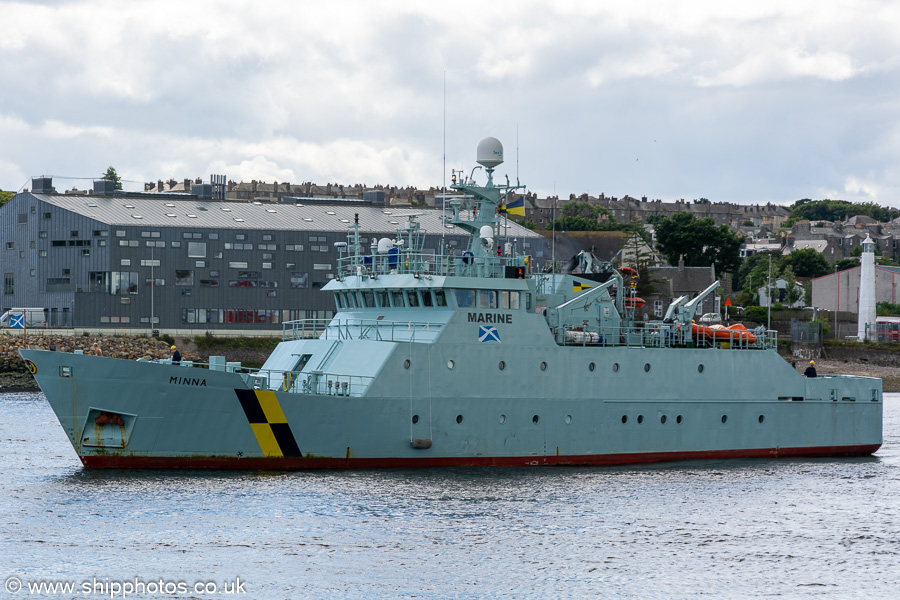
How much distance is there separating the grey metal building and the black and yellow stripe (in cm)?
3950

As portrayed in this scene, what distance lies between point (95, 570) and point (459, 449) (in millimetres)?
10725

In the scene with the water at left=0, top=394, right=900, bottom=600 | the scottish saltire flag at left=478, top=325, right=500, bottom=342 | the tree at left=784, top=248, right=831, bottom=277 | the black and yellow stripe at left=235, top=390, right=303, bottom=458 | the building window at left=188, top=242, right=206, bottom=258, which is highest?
the tree at left=784, top=248, right=831, bottom=277

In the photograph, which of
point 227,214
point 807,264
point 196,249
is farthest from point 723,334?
point 807,264

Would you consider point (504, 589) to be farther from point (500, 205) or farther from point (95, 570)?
point (500, 205)

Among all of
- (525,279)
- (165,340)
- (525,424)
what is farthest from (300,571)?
(165,340)

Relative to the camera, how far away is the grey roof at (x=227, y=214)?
66875mm

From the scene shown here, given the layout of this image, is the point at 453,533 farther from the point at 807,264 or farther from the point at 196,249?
the point at 807,264

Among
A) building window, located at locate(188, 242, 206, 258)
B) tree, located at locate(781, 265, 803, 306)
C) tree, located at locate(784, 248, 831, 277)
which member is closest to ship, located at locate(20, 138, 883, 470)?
building window, located at locate(188, 242, 206, 258)

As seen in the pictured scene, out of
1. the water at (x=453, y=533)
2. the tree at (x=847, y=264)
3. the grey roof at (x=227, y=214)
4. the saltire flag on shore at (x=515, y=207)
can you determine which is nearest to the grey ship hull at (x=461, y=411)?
the water at (x=453, y=533)

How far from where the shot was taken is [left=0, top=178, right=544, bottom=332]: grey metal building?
214 feet

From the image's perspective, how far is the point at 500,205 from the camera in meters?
32.7

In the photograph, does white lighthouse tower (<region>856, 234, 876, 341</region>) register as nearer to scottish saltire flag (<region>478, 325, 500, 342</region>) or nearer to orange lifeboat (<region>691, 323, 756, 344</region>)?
orange lifeboat (<region>691, 323, 756, 344</region>)

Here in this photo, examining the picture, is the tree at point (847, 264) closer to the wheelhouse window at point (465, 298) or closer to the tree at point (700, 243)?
the tree at point (700, 243)

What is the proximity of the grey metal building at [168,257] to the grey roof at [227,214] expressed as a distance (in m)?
0.06
